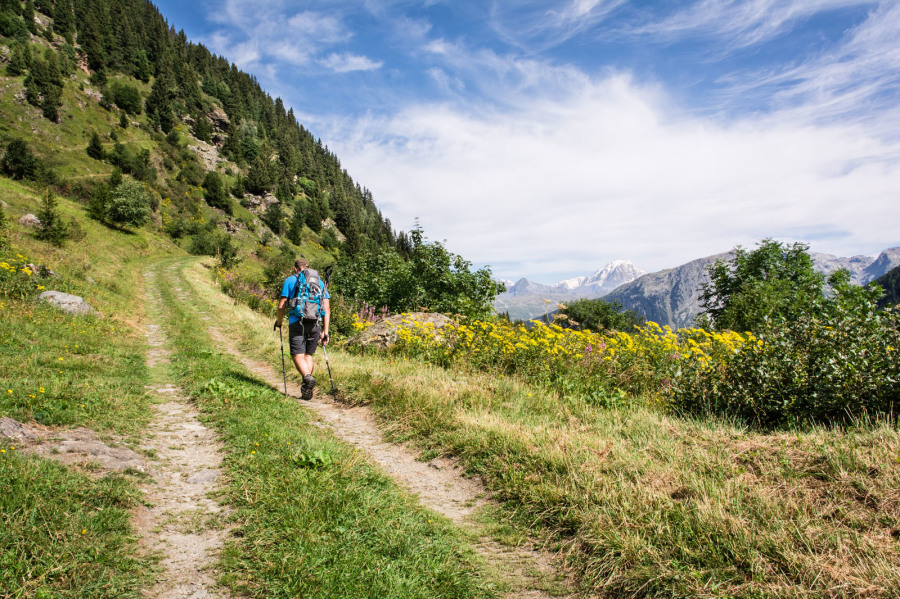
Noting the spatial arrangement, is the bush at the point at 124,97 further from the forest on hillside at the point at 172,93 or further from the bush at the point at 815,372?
the bush at the point at 815,372

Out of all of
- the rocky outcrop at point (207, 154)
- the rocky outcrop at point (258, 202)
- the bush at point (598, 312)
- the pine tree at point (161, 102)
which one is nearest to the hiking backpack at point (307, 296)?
the bush at point (598, 312)

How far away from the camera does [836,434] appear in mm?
4441

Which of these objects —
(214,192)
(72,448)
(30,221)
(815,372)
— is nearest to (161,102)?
(214,192)

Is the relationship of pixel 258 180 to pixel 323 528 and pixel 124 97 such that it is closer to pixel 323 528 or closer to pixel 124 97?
pixel 124 97

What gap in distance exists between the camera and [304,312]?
784 centimetres

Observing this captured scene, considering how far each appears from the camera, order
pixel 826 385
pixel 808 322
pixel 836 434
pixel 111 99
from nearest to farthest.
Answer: pixel 836 434
pixel 826 385
pixel 808 322
pixel 111 99

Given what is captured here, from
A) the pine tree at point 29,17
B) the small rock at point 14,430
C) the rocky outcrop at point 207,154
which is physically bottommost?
the small rock at point 14,430

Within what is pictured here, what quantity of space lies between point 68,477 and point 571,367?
7934mm

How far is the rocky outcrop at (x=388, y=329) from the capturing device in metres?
11.9

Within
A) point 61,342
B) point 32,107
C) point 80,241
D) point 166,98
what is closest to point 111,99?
point 166,98

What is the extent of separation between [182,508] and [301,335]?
4.48 m

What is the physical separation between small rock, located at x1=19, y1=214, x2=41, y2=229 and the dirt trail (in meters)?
20.4

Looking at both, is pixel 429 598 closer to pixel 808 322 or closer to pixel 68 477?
pixel 68 477

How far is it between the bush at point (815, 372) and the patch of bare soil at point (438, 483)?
164 inches
